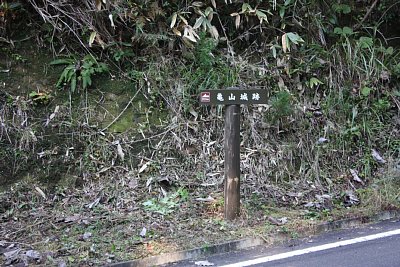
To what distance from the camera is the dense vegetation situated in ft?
20.4

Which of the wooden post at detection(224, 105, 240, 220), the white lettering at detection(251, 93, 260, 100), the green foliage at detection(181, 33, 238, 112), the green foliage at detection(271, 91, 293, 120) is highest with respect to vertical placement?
the green foliage at detection(181, 33, 238, 112)

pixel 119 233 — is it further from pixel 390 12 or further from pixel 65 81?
pixel 390 12

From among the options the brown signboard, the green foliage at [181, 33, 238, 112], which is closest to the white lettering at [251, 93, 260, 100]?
the brown signboard

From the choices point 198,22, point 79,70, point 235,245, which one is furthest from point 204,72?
point 235,245

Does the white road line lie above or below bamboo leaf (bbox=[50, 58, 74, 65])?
below

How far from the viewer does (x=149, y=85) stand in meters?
7.18

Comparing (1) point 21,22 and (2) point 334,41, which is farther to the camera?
(2) point 334,41

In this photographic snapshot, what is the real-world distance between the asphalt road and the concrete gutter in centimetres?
8

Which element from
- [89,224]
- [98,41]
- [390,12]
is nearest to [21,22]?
[98,41]

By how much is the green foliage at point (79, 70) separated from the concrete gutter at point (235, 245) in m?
3.20

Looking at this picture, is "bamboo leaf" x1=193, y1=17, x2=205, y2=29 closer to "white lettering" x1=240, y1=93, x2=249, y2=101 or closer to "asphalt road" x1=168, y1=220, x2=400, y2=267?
"white lettering" x1=240, y1=93, x2=249, y2=101

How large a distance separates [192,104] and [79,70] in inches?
70.8

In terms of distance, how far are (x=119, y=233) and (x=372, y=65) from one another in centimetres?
577

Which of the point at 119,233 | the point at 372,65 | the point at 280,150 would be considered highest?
the point at 372,65
